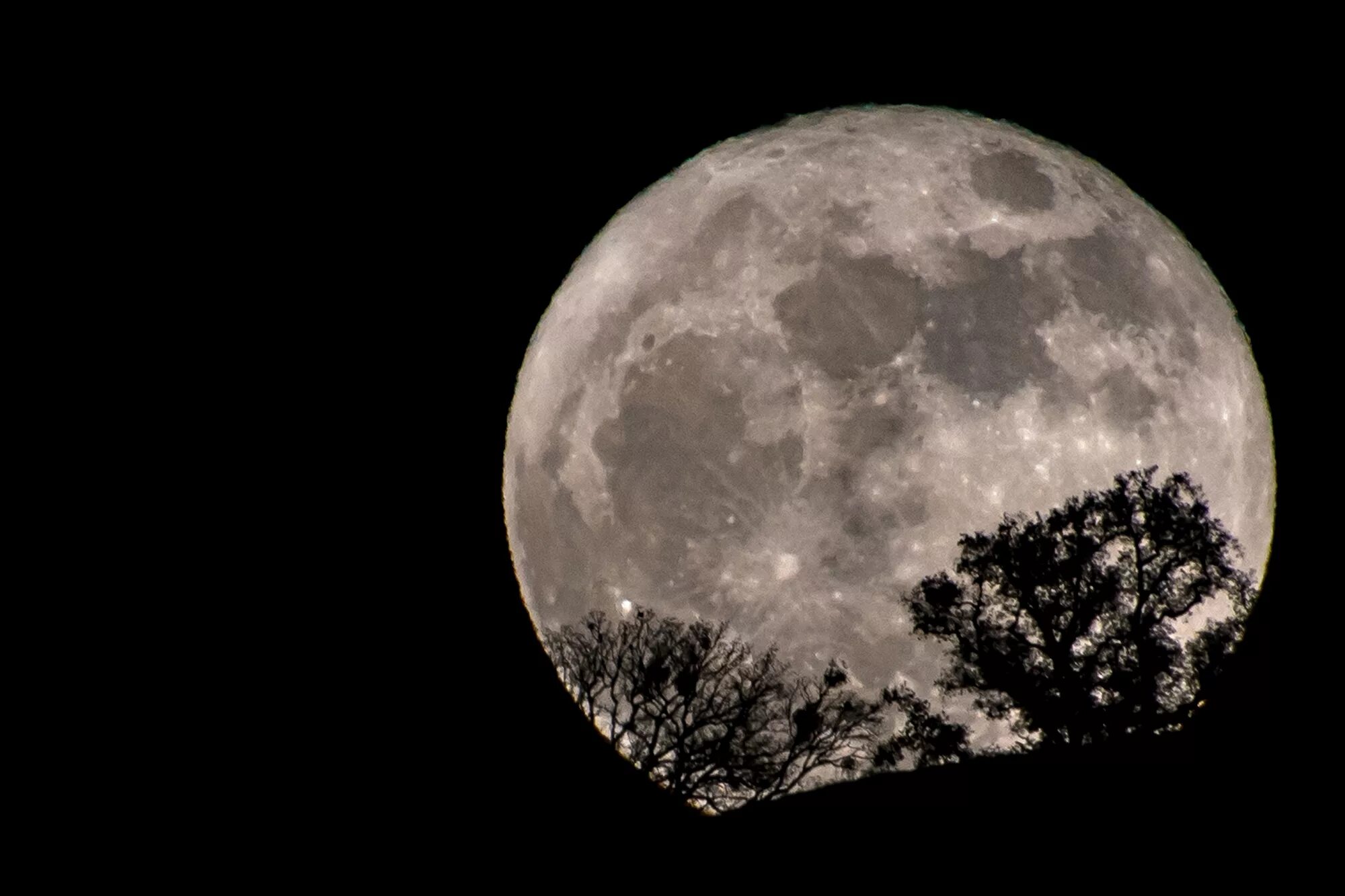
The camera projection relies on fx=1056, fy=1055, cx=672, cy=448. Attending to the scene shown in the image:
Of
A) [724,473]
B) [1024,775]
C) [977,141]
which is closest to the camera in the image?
[1024,775]

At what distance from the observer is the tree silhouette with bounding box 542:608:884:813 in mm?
13953

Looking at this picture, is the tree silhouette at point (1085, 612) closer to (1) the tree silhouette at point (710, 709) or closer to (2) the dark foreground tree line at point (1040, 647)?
(2) the dark foreground tree line at point (1040, 647)

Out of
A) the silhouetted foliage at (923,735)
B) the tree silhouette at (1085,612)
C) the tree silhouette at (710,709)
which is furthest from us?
the tree silhouette at (710,709)

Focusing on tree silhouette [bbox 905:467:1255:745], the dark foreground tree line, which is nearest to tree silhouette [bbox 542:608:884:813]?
the dark foreground tree line

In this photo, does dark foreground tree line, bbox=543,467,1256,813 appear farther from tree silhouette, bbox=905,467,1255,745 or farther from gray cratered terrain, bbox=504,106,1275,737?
gray cratered terrain, bbox=504,106,1275,737

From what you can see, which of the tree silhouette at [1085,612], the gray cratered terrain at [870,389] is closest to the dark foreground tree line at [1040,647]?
the tree silhouette at [1085,612]

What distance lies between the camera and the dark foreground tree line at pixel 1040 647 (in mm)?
13461

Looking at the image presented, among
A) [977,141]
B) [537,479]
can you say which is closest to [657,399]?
[537,479]

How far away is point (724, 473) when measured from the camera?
13.9m

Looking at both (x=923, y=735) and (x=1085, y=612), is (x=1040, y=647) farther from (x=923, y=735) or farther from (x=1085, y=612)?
(x=923, y=735)

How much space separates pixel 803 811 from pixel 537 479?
242 inches

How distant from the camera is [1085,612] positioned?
13836mm

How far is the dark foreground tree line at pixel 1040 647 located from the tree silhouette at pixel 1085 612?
0.06 ft

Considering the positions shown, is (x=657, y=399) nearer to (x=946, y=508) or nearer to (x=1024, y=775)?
(x=946, y=508)
